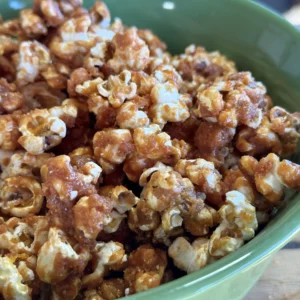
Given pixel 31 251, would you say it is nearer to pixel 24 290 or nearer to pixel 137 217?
pixel 24 290

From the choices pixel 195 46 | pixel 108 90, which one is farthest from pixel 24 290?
pixel 195 46

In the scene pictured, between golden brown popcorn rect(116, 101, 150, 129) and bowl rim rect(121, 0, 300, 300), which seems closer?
bowl rim rect(121, 0, 300, 300)

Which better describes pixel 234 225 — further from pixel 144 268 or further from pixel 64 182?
pixel 64 182

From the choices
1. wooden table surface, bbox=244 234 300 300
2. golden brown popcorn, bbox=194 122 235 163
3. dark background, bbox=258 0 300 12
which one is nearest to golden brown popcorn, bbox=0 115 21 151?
golden brown popcorn, bbox=194 122 235 163

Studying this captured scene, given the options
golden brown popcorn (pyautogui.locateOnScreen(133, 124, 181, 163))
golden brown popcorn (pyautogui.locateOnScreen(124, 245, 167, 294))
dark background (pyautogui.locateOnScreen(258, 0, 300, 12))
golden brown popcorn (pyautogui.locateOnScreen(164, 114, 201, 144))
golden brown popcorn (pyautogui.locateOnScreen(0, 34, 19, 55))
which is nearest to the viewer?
golden brown popcorn (pyautogui.locateOnScreen(124, 245, 167, 294))

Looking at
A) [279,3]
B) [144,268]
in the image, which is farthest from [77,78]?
[279,3]

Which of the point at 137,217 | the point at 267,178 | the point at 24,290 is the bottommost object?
the point at 24,290

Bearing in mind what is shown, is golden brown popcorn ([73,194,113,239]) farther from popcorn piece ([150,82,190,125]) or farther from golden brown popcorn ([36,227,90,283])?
popcorn piece ([150,82,190,125])

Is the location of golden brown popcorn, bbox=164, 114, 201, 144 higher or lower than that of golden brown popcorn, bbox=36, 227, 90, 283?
higher
